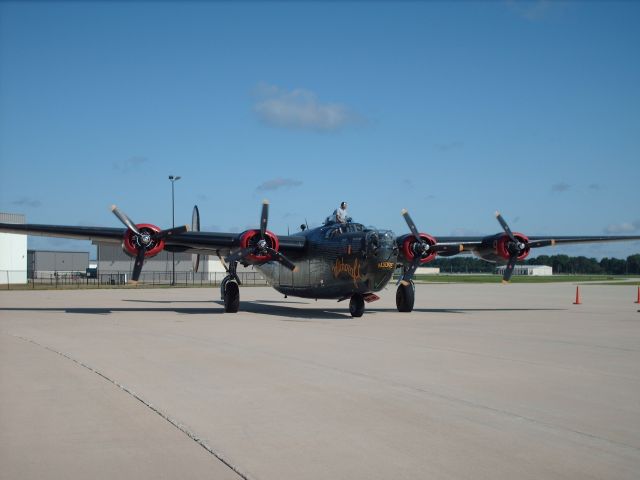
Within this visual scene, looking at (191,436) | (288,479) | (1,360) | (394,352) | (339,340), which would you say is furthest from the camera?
(339,340)

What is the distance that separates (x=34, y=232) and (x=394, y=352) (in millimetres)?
17448

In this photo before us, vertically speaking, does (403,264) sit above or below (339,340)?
above

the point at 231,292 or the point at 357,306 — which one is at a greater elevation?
the point at 231,292

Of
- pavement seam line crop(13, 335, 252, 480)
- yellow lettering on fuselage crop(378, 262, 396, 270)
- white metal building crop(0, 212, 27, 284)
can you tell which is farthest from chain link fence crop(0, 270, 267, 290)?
pavement seam line crop(13, 335, 252, 480)

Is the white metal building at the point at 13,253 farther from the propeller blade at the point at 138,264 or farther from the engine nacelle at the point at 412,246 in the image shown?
the engine nacelle at the point at 412,246

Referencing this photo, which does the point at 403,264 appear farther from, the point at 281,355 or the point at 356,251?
the point at 281,355

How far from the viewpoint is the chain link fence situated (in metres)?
70.3

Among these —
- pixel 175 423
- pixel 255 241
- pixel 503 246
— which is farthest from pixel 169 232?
pixel 175 423

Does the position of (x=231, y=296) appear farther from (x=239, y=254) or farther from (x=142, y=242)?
(x=142, y=242)

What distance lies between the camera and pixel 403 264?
2862cm

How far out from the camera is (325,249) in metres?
25.8

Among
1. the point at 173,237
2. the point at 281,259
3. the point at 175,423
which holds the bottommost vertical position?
the point at 175,423

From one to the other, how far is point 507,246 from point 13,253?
65.8 m

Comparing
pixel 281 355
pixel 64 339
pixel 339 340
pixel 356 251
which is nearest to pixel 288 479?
pixel 281 355
